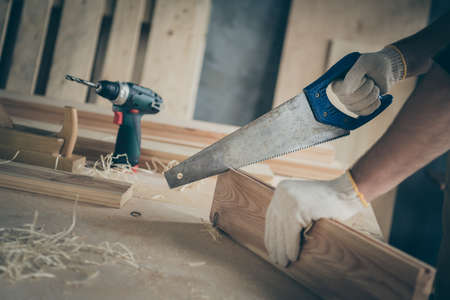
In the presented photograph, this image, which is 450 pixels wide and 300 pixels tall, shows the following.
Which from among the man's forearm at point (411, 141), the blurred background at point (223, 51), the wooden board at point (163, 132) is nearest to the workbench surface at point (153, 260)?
the man's forearm at point (411, 141)

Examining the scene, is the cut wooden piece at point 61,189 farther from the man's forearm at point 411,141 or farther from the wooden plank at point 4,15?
the wooden plank at point 4,15

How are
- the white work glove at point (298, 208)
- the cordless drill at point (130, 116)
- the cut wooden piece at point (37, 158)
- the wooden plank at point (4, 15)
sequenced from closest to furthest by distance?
the white work glove at point (298, 208)
the cut wooden piece at point (37, 158)
the cordless drill at point (130, 116)
the wooden plank at point (4, 15)

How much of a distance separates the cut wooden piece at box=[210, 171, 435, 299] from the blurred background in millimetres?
2364

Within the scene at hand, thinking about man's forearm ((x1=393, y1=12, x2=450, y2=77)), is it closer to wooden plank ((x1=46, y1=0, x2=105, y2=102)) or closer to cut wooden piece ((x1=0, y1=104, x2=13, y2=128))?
cut wooden piece ((x1=0, y1=104, x2=13, y2=128))

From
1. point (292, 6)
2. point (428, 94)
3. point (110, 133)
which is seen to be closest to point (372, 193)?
point (428, 94)

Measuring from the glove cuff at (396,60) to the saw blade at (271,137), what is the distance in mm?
292

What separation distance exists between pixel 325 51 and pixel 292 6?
0.62 meters

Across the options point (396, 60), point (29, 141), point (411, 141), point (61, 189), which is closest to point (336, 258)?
point (411, 141)

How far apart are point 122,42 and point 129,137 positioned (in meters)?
2.05

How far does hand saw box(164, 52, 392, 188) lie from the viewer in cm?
127

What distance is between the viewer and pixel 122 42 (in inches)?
138

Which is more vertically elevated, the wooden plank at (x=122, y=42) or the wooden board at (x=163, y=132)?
the wooden plank at (x=122, y=42)

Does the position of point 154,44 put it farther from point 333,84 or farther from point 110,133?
point 333,84

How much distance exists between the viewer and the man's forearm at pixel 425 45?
1.15 m
